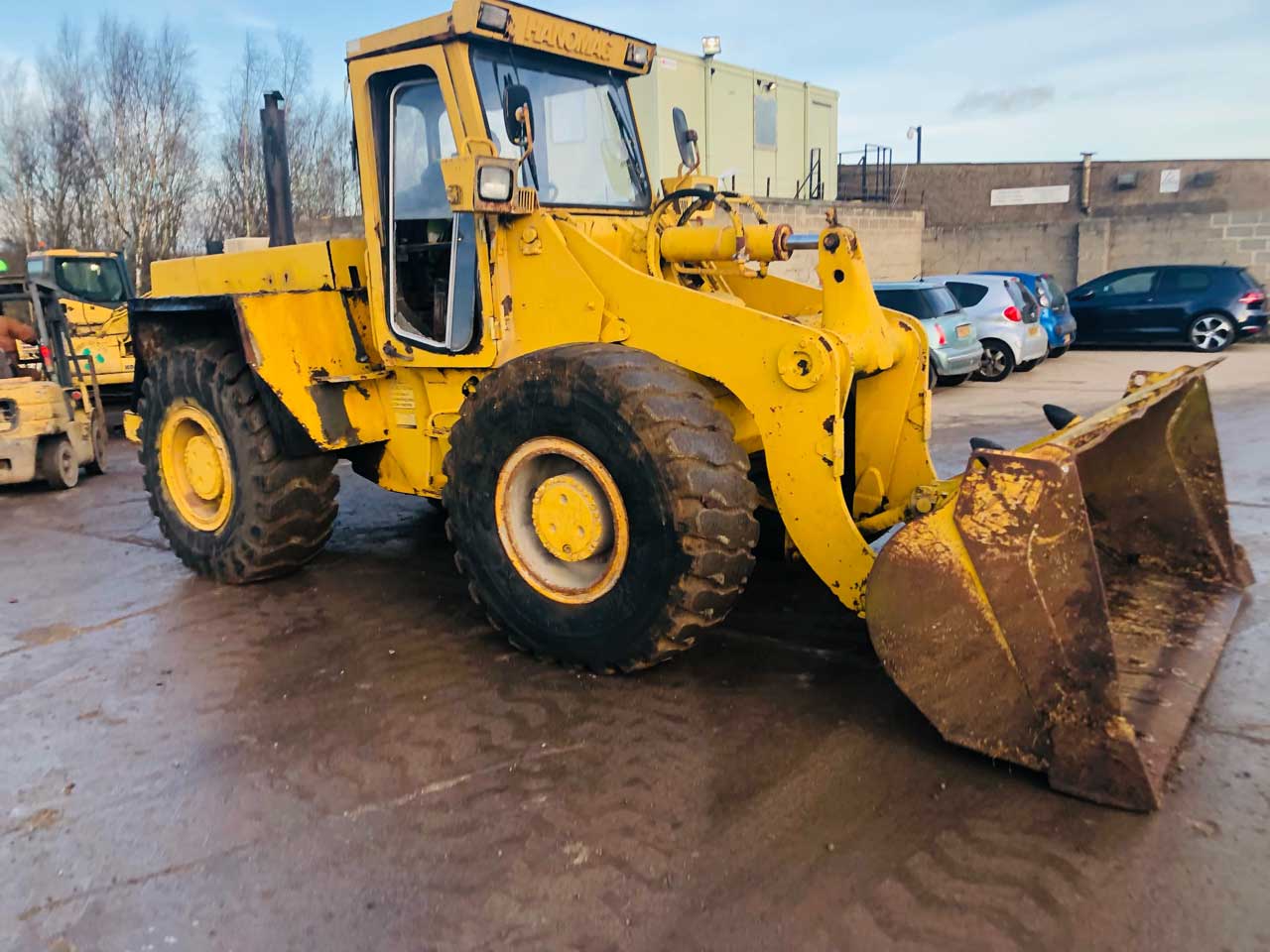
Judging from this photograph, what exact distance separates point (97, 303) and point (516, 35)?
10.4 metres

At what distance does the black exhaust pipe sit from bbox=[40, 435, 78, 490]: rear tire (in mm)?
2861

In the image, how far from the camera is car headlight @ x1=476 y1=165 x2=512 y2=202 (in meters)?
4.07

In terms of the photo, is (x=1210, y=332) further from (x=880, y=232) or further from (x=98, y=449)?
(x=98, y=449)

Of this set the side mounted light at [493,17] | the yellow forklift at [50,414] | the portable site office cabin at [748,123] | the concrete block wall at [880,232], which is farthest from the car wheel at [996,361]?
the side mounted light at [493,17]

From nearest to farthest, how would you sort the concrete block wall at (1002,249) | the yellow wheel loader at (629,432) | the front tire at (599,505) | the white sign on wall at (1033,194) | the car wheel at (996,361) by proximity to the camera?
the yellow wheel loader at (629,432)
the front tire at (599,505)
the car wheel at (996,361)
the concrete block wall at (1002,249)
the white sign on wall at (1033,194)

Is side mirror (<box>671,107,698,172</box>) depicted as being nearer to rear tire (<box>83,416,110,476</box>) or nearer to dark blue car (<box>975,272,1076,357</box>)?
rear tire (<box>83,416,110,476</box>)

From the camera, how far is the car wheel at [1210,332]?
17375 millimetres

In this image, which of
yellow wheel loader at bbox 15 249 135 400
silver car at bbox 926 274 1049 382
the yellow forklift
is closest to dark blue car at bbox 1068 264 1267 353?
silver car at bbox 926 274 1049 382

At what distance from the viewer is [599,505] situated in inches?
155

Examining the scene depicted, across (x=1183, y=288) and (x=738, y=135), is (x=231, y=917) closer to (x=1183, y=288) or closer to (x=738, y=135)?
(x=1183, y=288)

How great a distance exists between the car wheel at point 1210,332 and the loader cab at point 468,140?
15742mm

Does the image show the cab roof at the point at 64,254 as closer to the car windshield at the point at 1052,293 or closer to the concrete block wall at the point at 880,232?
the concrete block wall at the point at 880,232

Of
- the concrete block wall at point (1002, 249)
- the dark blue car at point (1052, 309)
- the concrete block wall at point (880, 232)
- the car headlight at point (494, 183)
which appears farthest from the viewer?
the concrete block wall at point (1002, 249)

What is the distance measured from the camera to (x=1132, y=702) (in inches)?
135
